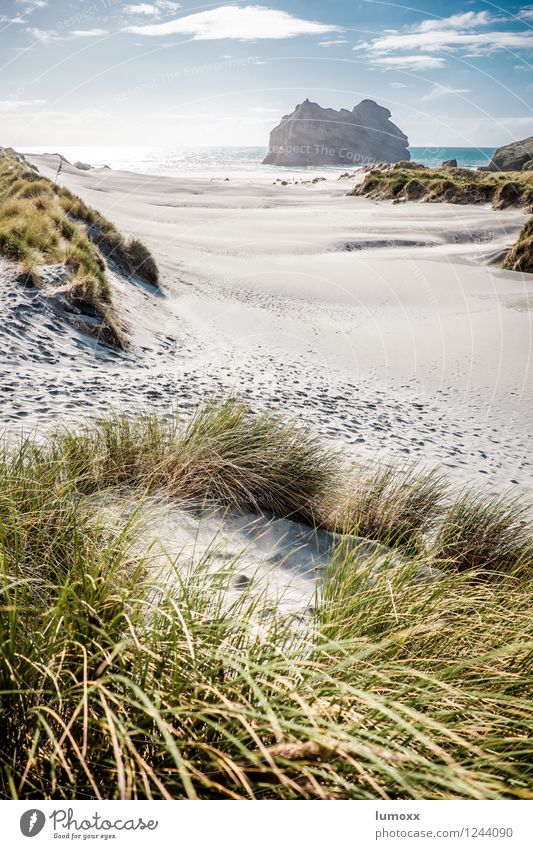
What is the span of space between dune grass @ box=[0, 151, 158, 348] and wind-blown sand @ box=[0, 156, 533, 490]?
377mm

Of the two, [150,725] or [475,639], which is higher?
[150,725]

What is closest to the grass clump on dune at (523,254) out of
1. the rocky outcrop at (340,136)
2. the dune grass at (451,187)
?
the dune grass at (451,187)

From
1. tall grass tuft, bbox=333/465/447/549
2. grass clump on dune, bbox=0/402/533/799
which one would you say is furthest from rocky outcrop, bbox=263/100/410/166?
grass clump on dune, bbox=0/402/533/799

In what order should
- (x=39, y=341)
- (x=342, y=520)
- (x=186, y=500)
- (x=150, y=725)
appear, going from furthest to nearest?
(x=39, y=341) → (x=342, y=520) → (x=186, y=500) → (x=150, y=725)

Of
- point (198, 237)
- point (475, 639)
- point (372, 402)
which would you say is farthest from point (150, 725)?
point (198, 237)

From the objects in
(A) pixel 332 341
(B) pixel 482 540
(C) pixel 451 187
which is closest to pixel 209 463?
(B) pixel 482 540

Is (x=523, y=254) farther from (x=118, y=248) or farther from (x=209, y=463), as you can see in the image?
(x=209, y=463)

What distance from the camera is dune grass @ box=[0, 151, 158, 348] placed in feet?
18.3

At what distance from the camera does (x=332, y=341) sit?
7.93 m

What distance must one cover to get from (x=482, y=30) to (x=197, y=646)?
19.1 feet

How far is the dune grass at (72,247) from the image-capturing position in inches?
219

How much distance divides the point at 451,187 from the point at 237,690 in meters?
23.9

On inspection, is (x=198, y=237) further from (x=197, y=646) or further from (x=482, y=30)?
(x=197, y=646)
